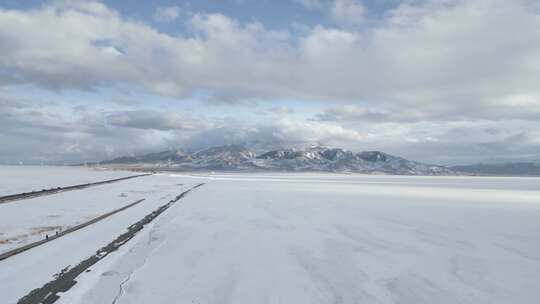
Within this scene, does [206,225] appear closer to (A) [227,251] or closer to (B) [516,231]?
(A) [227,251]

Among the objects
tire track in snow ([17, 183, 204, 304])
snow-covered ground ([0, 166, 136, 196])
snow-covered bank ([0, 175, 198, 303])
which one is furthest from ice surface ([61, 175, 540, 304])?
snow-covered ground ([0, 166, 136, 196])

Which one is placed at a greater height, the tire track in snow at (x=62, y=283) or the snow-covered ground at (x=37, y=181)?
the snow-covered ground at (x=37, y=181)

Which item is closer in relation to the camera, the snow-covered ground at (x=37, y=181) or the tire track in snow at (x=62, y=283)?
the tire track in snow at (x=62, y=283)

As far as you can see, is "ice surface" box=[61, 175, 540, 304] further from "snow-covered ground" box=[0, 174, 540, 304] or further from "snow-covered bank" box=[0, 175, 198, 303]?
"snow-covered bank" box=[0, 175, 198, 303]

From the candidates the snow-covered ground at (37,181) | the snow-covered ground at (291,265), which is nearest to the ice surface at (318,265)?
the snow-covered ground at (291,265)

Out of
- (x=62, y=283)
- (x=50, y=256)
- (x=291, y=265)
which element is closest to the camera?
(x=62, y=283)

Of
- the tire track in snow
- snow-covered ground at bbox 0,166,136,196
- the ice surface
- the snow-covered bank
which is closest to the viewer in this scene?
the tire track in snow

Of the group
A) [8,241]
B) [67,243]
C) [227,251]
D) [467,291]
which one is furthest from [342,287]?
[8,241]

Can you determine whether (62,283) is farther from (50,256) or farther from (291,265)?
→ (291,265)

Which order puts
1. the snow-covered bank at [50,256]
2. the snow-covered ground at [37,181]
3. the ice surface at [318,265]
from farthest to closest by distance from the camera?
1. the snow-covered ground at [37,181]
2. the snow-covered bank at [50,256]
3. the ice surface at [318,265]

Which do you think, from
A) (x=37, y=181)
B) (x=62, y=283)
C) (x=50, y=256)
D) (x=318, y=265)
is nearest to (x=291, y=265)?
(x=318, y=265)

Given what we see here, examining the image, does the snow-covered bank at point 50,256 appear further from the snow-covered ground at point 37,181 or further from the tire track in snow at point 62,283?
the snow-covered ground at point 37,181
